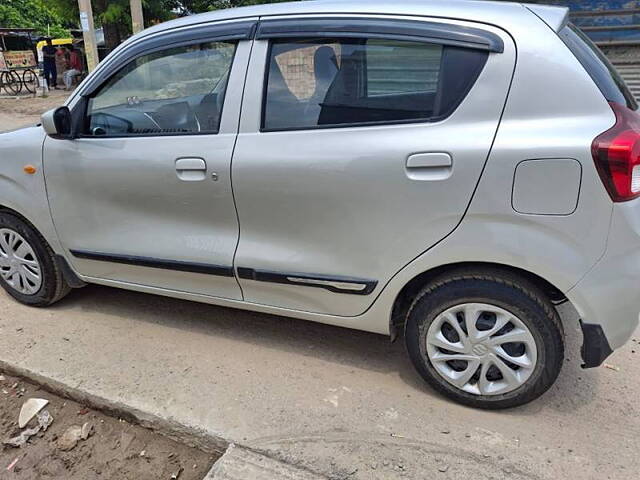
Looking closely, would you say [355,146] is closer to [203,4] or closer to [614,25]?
[614,25]

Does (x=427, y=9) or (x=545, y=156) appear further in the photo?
(x=427, y=9)

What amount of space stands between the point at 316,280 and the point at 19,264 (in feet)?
6.81

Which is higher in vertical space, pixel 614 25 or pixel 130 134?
pixel 614 25

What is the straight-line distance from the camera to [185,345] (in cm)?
307

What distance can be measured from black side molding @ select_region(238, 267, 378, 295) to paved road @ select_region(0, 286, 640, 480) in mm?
514

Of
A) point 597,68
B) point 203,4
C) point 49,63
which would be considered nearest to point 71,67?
point 49,63

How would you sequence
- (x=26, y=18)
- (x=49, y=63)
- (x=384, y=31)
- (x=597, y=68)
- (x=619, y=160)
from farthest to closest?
(x=26, y=18)
(x=49, y=63)
(x=384, y=31)
(x=597, y=68)
(x=619, y=160)

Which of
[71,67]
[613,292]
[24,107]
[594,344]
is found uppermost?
[613,292]

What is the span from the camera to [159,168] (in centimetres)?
271

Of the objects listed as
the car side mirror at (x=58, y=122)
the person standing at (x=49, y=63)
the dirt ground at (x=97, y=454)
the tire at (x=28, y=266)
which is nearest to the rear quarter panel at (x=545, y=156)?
the dirt ground at (x=97, y=454)

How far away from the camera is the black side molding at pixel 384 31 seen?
7.05ft

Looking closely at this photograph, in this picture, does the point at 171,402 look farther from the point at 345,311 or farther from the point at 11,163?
the point at 11,163

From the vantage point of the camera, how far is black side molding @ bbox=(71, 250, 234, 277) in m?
2.76

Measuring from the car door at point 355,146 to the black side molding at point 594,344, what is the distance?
0.57 meters
